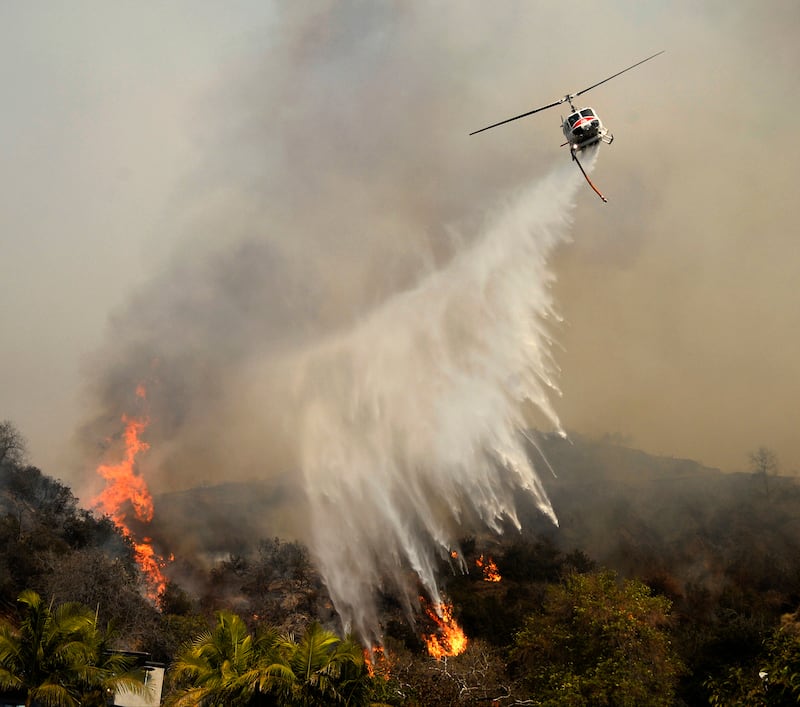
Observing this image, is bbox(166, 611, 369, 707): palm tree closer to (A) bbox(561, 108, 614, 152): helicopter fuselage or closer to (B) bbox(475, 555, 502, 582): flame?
(A) bbox(561, 108, 614, 152): helicopter fuselage

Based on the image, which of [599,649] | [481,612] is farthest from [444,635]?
[599,649]

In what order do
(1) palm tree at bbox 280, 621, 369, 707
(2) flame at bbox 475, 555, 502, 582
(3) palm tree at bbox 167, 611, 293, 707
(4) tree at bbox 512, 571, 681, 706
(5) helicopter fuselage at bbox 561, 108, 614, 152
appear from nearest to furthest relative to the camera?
(3) palm tree at bbox 167, 611, 293, 707 → (1) palm tree at bbox 280, 621, 369, 707 → (4) tree at bbox 512, 571, 681, 706 → (5) helicopter fuselage at bbox 561, 108, 614, 152 → (2) flame at bbox 475, 555, 502, 582

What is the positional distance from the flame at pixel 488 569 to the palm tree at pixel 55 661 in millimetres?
73666

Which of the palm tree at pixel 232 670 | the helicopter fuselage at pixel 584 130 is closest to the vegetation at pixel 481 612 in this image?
the palm tree at pixel 232 670

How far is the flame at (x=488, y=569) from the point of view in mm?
94625

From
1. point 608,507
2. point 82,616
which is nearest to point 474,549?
point 608,507

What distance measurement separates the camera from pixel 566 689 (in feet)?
114

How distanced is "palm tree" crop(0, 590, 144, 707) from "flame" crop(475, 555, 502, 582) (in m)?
73.7

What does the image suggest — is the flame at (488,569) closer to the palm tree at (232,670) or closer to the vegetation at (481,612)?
the vegetation at (481,612)

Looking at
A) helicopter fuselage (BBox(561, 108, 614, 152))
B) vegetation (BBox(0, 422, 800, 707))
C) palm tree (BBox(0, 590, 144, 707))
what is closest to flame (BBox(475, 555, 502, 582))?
vegetation (BBox(0, 422, 800, 707))

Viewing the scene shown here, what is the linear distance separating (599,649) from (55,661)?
89.0ft

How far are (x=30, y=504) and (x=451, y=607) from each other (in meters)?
55.1

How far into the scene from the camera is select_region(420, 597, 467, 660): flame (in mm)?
74438

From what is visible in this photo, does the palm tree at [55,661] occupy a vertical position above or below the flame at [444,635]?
below
